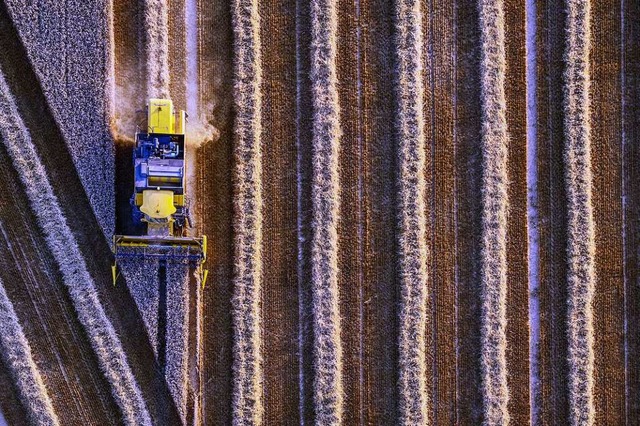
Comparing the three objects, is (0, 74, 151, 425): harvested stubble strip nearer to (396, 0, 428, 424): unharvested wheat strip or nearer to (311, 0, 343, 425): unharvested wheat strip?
(311, 0, 343, 425): unharvested wheat strip

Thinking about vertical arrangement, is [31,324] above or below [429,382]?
above

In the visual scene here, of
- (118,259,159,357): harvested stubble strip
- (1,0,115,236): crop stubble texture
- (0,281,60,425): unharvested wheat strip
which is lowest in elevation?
(0,281,60,425): unharvested wheat strip

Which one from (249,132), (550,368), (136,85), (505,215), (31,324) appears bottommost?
(550,368)

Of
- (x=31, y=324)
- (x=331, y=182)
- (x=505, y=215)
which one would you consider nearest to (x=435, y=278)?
(x=505, y=215)

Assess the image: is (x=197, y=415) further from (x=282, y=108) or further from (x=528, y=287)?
(x=528, y=287)

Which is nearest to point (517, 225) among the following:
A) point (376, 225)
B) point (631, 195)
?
point (631, 195)

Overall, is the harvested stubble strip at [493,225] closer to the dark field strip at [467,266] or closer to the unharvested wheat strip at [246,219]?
the dark field strip at [467,266]

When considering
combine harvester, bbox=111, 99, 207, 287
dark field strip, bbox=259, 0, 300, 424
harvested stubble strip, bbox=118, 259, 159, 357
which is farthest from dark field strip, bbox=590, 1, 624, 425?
harvested stubble strip, bbox=118, 259, 159, 357
